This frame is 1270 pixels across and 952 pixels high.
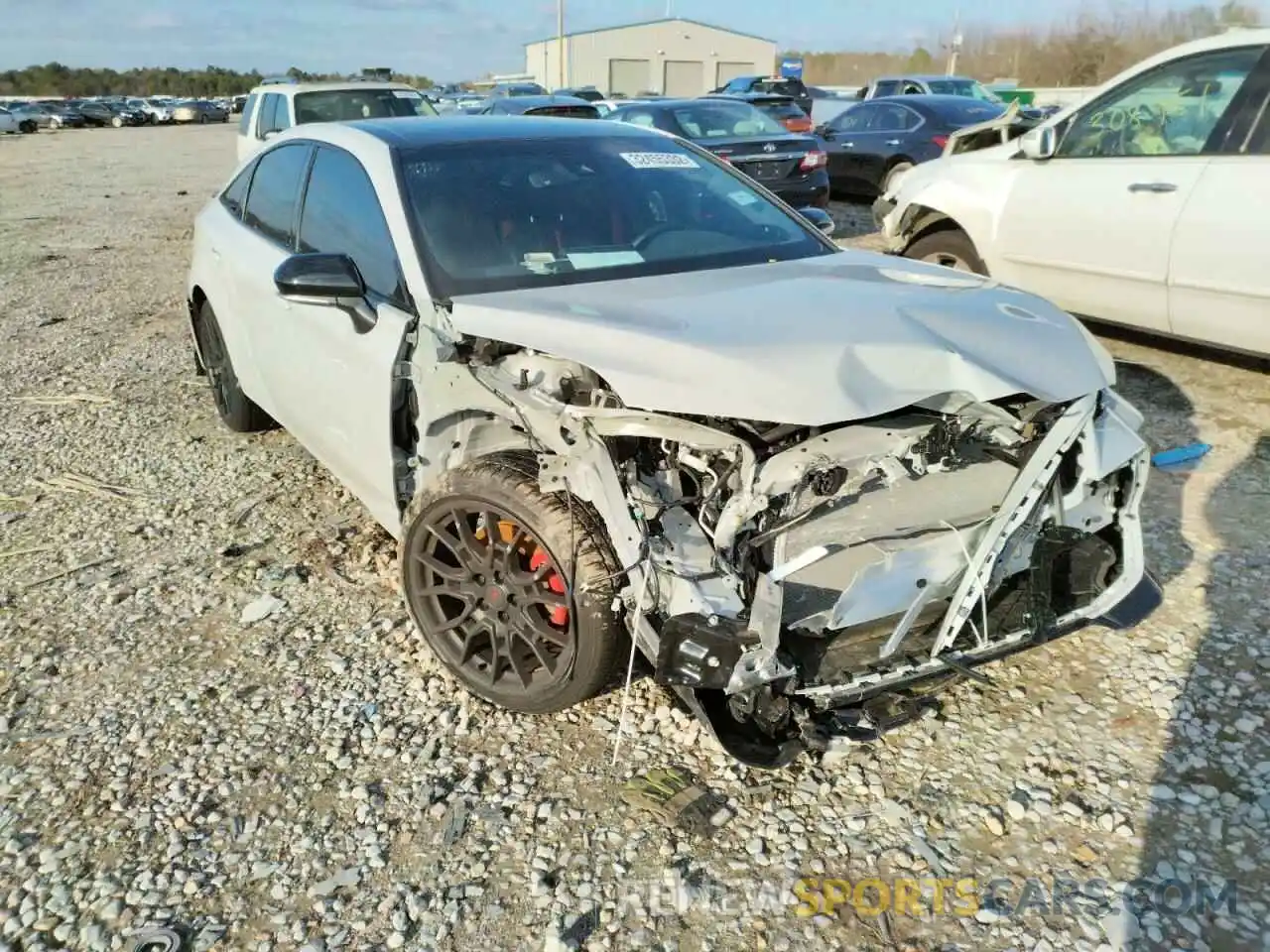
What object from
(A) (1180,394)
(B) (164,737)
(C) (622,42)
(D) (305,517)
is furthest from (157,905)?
(C) (622,42)

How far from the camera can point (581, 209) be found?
338 cm

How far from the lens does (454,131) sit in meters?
3.65

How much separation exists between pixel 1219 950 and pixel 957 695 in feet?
3.21

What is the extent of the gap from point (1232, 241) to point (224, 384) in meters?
5.26

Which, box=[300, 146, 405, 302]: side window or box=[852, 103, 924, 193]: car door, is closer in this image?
box=[300, 146, 405, 302]: side window

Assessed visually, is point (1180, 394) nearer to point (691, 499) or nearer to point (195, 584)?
point (691, 499)

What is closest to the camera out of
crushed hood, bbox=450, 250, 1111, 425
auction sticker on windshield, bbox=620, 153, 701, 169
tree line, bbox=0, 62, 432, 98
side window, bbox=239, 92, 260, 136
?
crushed hood, bbox=450, 250, 1111, 425

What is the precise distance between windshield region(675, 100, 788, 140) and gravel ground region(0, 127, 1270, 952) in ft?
23.8

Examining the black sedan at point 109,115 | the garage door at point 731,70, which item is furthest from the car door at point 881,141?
the black sedan at point 109,115

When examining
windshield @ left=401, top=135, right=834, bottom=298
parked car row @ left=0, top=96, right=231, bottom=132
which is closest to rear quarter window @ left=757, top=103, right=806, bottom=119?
windshield @ left=401, top=135, right=834, bottom=298

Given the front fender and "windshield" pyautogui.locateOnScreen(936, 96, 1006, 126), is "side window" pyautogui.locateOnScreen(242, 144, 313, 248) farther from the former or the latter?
"windshield" pyautogui.locateOnScreen(936, 96, 1006, 126)

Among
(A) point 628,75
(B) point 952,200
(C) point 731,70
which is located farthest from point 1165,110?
(C) point 731,70

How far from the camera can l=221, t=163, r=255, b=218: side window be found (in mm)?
4582

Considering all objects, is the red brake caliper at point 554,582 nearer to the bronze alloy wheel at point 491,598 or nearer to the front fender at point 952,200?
the bronze alloy wheel at point 491,598
